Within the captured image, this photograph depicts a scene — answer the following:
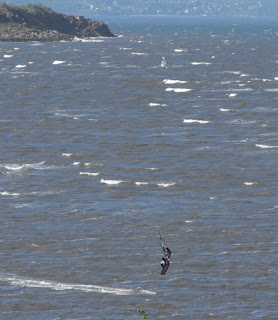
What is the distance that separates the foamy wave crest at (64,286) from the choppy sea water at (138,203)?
92 millimetres

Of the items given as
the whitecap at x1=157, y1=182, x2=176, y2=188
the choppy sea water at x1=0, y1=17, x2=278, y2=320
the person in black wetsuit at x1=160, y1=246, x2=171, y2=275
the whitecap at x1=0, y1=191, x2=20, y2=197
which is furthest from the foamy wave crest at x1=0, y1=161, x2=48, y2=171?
the person in black wetsuit at x1=160, y1=246, x2=171, y2=275

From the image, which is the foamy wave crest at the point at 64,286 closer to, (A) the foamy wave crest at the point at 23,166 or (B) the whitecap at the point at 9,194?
(B) the whitecap at the point at 9,194

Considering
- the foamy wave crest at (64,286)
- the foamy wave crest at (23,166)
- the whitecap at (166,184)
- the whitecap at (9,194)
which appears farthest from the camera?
the foamy wave crest at (23,166)

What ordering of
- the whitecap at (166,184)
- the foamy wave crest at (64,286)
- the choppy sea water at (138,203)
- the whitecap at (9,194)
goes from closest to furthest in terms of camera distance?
1. the choppy sea water at (138,203)
2. the foamy wave crest at (64,286)
3. the whitecap at (9,194)
4. the whitecap at (166,184)

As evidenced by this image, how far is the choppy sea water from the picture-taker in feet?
119

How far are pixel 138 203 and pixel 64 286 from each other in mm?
14268

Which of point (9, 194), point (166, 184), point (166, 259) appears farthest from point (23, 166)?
point (166, 259)

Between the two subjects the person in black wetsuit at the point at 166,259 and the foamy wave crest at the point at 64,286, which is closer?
the person in black wetsuit at the point at 166,259

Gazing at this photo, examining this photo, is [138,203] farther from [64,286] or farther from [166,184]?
[64,286]

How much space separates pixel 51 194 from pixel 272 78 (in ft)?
256

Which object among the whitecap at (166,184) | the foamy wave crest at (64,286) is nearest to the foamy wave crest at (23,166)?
the whitecap at (166,184)

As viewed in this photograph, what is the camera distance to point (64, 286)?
3725 cm

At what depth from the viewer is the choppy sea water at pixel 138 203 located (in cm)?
3616

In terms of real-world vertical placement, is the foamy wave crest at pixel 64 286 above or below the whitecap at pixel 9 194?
above
